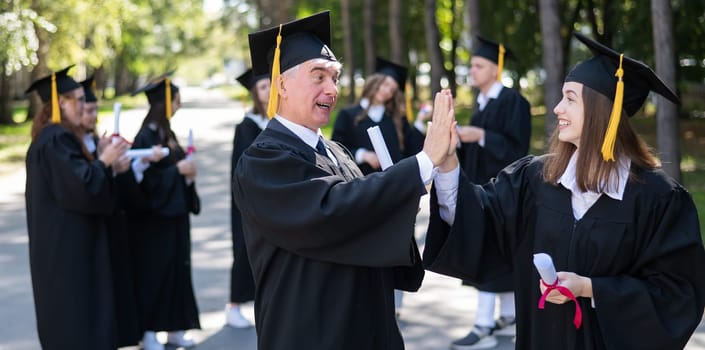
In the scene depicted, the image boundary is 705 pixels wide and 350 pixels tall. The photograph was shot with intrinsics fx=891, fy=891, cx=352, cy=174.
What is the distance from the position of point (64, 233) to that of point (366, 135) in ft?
9.72

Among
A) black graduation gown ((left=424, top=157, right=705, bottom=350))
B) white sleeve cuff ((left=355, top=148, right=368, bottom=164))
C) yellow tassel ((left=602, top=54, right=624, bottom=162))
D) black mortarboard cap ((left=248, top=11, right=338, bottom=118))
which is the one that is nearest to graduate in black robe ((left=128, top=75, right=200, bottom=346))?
white sleeve cuff ((left=355, top=148, right=368, bottom=164))

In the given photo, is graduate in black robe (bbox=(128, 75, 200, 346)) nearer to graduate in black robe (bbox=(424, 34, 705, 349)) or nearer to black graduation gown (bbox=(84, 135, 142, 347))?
black graduation gown (bbox=(84, 135, 142, 347))

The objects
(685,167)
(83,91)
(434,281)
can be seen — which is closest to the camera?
(83,91)

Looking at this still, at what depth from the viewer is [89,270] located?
5.93 m

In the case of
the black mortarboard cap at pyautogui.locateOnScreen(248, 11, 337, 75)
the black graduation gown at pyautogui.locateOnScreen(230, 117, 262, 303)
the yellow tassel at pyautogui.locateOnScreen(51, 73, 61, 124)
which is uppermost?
the black mortarboard cap at pyautogui.locateOnScreen(248, 11, 337, 75)

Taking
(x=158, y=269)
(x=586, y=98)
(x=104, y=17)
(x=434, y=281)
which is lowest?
(x=434, y=281)

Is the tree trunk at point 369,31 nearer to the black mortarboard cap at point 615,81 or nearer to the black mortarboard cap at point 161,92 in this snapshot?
the black mortarboard cap at point 161,92

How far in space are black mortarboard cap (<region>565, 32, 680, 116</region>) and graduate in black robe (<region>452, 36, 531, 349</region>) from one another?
334 cm

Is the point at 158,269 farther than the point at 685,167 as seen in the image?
No

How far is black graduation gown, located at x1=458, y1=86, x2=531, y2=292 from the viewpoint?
723 centimetres

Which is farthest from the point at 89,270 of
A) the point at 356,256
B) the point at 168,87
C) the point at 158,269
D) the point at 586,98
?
the point at 586,98

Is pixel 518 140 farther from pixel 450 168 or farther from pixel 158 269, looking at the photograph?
pixel 450 168

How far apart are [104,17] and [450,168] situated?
78.4 feet

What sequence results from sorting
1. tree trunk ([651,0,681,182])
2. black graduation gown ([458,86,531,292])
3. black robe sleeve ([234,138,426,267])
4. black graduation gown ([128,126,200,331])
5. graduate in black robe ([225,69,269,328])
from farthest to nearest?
1. tree trunk ([651,0,681,182])
2. graduate in black robe ([225,69,269,328])
3. black graduation gown ([458,86,531,292])
4. black graduation gown ([128,126,200,331])
5. black robe sleeve ([234,138,426,267])
